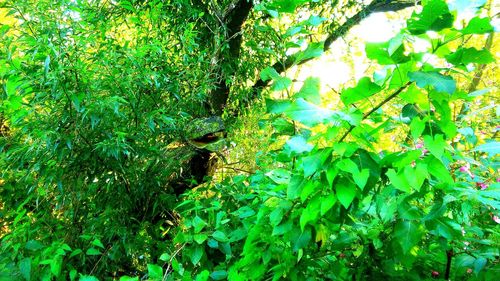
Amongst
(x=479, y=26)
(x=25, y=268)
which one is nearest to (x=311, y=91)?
(x=479, y=26)

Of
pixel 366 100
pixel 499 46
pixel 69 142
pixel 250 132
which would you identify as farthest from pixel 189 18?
pixel 499 46

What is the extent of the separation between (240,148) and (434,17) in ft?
7.68

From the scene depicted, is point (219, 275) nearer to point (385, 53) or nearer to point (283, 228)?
point (283, 228)

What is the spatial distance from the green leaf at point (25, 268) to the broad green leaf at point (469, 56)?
1537 mm

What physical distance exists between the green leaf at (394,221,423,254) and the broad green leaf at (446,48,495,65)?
41 centimetres

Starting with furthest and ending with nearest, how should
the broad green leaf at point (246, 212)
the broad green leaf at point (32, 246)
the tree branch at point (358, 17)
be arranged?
the tree branch at point (358, 17), the broad green leaf at point (32, 246), the broad green leaf at point (246, 212)

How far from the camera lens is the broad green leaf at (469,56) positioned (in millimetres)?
668

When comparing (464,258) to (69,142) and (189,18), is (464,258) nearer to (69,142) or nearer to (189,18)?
(69,142)

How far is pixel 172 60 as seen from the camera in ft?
7.20

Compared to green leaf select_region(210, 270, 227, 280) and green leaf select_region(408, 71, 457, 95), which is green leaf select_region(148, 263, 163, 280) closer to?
green leaf select_region(210, 270, 227, 280)

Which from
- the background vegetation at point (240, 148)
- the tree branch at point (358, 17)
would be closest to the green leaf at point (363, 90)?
the background vegetation at point (240, 148)

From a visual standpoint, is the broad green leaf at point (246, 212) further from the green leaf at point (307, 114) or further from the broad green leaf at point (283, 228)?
the green leaf at point (307, 114)

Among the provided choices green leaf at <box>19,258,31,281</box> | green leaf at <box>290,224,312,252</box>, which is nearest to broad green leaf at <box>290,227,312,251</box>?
green leaf at <box>290,224,312,252</box>

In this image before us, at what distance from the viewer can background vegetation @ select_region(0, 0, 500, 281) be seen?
77 centimetres
